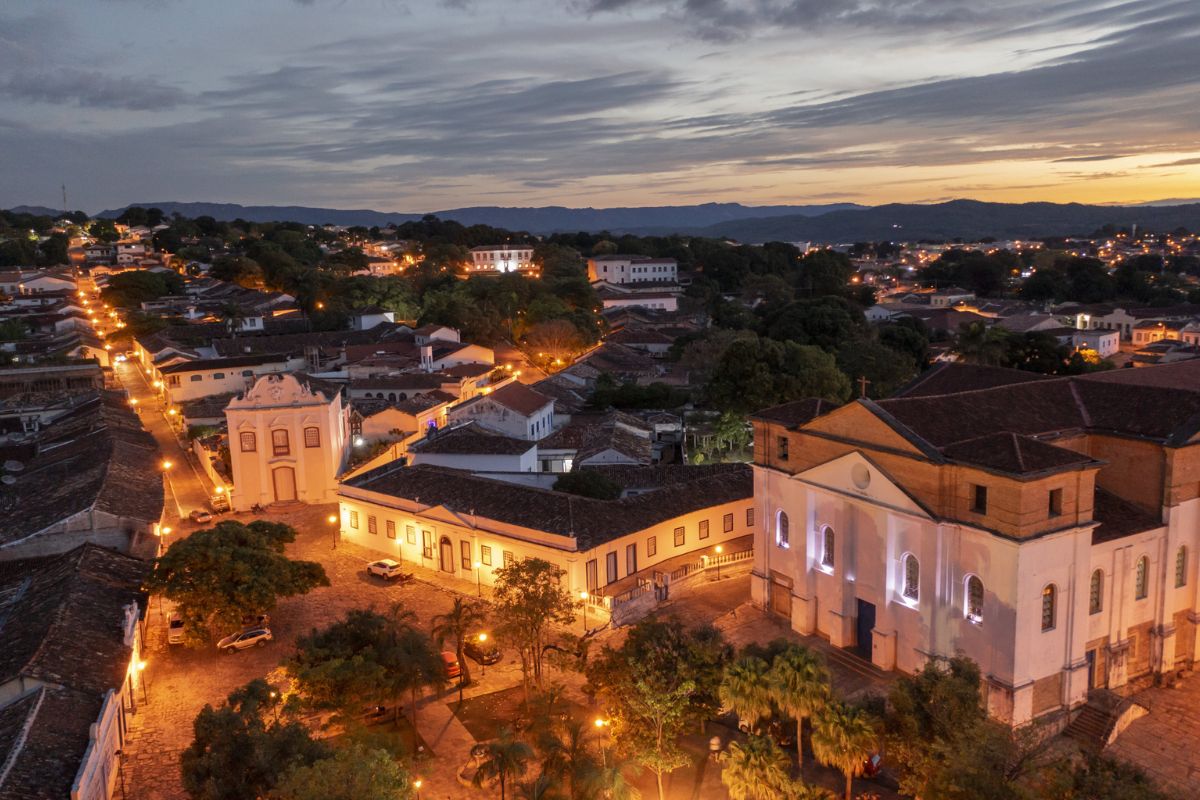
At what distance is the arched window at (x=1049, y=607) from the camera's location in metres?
23.1

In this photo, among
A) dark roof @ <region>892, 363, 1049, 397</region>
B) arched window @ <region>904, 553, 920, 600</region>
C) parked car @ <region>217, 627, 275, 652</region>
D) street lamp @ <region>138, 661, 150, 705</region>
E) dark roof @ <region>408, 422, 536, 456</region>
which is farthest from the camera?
dark roof @ <region>408, 422, 536, 456</region>

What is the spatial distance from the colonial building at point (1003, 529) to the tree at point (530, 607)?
8617 millimetres

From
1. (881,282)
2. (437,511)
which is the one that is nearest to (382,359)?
(437,511)

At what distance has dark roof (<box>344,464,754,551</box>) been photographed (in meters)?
31.7

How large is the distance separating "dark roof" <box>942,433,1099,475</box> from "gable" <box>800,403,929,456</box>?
1170 millimetres

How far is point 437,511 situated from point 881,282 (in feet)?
475

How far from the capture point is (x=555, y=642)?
28.5 m

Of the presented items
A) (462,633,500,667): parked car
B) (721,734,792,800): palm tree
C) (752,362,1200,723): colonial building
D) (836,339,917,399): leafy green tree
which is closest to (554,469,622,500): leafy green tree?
(752,362,1200,723): colonial building

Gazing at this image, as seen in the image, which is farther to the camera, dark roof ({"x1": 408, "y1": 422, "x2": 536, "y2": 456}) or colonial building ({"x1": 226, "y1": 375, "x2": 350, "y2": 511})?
colonial building ({"x1": 226, "y1": 375, "x2": 350, "y2": 511})

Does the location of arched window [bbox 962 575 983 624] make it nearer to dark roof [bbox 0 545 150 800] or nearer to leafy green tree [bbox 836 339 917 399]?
dark roof [bbox 0 545 150 800]

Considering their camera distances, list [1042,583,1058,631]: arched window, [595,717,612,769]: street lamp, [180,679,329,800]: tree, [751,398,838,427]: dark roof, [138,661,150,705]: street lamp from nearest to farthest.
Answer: [180,679,329,800]: tree → [595,717,612,769]: street lamp → [1042,583,1058,631]: arched window → [138,661,150,705]: street lamp → [751,398,838,427]: dark roof

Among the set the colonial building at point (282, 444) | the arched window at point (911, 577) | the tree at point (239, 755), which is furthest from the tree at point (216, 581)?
the arched window at point (911, 577)

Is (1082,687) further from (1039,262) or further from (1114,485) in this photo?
(1039,262)

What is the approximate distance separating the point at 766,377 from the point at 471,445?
19.4 metres
